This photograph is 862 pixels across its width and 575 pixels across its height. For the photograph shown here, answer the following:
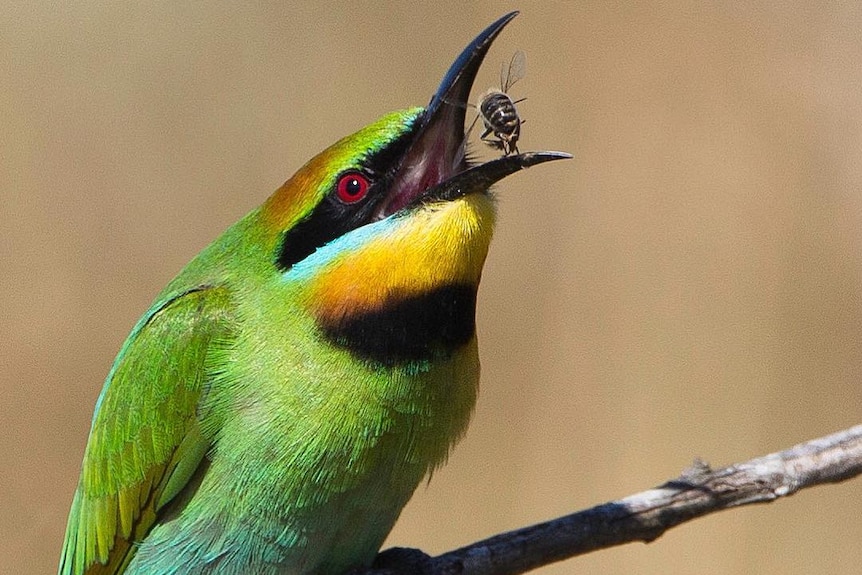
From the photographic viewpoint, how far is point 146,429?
2912 millimetres

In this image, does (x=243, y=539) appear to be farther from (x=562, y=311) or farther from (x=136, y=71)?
(x=136, y=71)

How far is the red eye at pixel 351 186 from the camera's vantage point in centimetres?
269

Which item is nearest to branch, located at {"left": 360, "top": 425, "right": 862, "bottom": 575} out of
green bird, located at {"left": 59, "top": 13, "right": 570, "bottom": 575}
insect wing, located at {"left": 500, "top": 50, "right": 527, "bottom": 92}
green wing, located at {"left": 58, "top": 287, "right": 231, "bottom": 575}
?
green bird, located at {"left": 59, "top": 13, "right": 570, "bottom": 575}

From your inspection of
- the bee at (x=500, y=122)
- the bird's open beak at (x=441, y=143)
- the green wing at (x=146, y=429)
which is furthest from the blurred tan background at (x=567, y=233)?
the bird's open beak at (x=441, y=143)

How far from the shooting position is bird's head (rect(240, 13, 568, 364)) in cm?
259

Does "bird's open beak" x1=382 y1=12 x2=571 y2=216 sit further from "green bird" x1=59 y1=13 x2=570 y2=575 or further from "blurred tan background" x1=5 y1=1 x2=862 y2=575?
"blurred tan background" x1=5 y1=1 x2=862 y2=575

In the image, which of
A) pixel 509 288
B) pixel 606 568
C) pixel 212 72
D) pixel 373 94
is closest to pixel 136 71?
pixel 212 72

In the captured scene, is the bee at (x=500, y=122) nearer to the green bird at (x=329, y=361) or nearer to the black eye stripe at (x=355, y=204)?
the green bird at (x=329, y=361)

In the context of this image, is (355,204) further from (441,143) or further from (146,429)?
(146,429)

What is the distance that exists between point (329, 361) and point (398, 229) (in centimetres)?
31

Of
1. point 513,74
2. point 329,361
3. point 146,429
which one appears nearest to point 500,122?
point 513,74

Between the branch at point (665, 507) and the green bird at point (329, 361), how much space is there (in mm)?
247

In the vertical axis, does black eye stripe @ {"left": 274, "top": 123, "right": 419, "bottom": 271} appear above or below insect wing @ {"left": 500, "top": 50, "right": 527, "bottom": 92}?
below

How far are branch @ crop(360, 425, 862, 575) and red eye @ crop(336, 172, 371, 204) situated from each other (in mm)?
791
